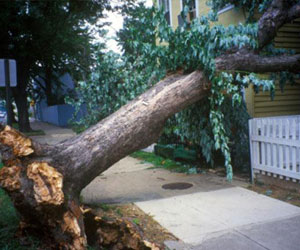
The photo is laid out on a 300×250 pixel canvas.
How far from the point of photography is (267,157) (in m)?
6.23

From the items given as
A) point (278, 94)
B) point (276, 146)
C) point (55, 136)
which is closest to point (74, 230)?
point (276, 146)

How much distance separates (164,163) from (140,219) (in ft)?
14.1

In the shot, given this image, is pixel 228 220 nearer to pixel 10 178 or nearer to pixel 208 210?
pixel 208 210

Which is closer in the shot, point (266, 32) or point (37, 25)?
point (266, 32)

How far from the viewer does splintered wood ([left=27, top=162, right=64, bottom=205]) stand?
3.58 m

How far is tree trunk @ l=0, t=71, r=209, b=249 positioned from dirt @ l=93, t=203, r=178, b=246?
1.04ft

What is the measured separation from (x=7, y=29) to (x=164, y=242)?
54.5 feet

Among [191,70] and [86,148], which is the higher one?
[191,70]

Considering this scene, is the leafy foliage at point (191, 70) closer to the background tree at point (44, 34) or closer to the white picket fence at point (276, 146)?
the white picket fence at point (276, 146)

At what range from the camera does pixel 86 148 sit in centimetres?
472

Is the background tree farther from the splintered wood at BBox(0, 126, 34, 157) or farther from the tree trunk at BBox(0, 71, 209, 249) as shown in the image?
the splintered wood at BBox(0, 126, 34, 157)

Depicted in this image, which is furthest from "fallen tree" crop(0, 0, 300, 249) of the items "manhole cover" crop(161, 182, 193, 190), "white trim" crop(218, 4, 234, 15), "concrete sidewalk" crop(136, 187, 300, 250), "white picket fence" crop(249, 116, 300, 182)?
"white trim" crop(218, 4, 234, 15)

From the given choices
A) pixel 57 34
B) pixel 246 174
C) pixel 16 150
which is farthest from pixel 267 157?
pixel 57 34

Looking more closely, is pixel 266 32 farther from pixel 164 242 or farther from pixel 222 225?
pixel 164 242
